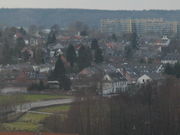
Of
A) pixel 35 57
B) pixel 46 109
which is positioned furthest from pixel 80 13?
pixel 46 109

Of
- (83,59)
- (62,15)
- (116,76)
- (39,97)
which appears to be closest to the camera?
(39,97)

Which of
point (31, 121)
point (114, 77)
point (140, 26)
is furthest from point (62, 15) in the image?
point (31, 121)

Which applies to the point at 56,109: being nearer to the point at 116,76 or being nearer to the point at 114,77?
the point at 114,77

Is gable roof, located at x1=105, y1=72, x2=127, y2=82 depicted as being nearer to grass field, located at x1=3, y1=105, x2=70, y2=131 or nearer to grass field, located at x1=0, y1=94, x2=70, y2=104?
grass field, located at x1=0, y1=94, x2=70, y2=104

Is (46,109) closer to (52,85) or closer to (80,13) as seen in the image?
(52,85)

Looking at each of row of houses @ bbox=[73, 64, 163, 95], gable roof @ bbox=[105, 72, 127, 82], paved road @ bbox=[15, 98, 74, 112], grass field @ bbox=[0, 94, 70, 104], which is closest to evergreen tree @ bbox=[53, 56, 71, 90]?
row of houses @ bbox=[73, 64, 163, 95]

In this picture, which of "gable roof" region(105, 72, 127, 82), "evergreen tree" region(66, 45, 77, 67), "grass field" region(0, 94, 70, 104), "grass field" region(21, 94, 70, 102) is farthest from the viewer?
"evergreen tree" region(66, 45, 77, 67)

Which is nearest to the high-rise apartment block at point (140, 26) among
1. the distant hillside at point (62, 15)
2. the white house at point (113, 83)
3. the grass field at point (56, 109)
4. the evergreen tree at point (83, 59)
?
the distant hillside at point (62, 15)

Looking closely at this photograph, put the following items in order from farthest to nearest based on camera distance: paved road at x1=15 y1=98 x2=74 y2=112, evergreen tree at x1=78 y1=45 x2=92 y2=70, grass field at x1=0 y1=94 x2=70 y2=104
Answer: evergreen tree at x1=78 y1=45 x2=92 y2=70 < paved road at x1=15 y1=98 x2=74 y2=112 < grass field at x1=0 y1=94 x2=70 y2=104
